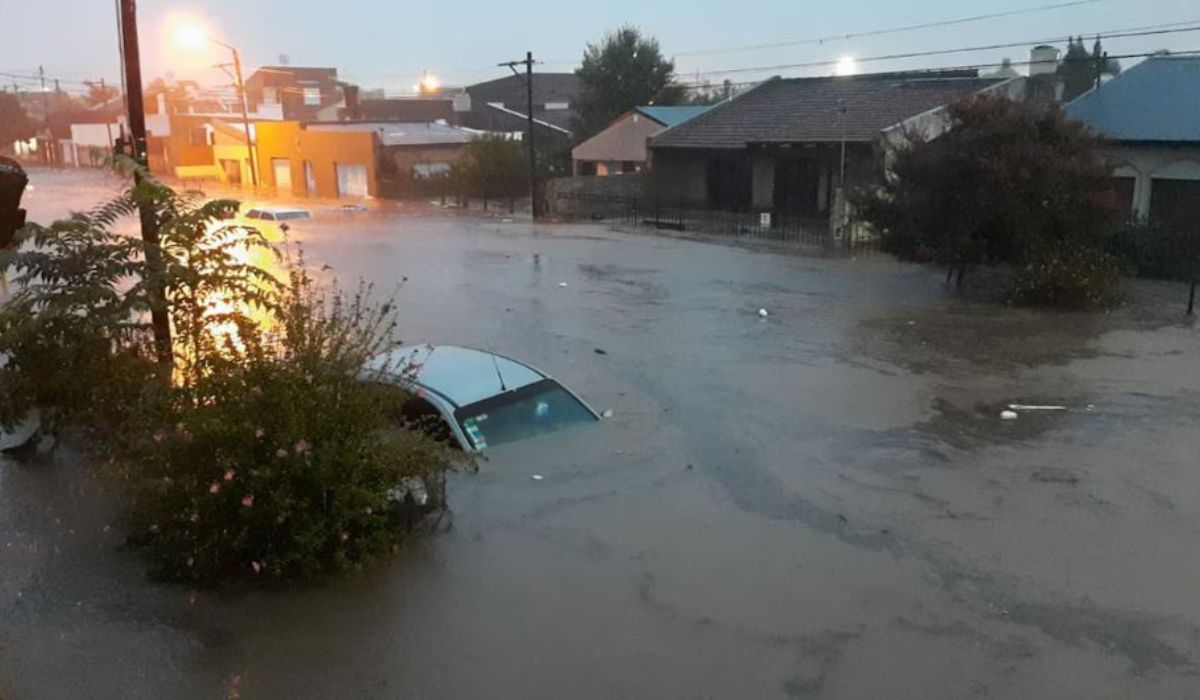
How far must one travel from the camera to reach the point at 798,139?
32.7 meters

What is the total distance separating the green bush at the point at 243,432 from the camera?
7.38 m

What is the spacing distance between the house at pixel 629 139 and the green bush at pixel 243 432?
30995 millimetres

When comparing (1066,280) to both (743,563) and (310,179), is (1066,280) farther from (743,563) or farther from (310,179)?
(310,179)

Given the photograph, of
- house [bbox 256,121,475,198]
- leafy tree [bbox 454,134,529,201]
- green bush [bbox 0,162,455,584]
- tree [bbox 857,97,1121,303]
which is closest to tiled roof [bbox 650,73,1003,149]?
tree [bbox 857,97,1121,303]

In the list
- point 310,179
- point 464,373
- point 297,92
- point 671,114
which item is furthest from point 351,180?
point 464,373

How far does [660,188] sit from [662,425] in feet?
92.5

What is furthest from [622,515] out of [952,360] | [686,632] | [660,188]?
[660,188]

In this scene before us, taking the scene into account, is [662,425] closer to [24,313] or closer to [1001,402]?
[1001,402]

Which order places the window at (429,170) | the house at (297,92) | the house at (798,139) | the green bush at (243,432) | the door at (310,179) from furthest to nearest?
the house at (297,92)
the door at (310,179)
the window at (429,170)
the house at (798,139)
the green bush at (243,432)

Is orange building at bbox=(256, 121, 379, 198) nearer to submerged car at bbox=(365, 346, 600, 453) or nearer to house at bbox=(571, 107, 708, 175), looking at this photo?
house at bbox=(571, 107, 708, 175)

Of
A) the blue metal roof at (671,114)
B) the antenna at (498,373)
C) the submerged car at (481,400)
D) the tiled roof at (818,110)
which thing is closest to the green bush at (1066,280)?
the tiled roof at (818,110)

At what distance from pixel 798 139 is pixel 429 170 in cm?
2452

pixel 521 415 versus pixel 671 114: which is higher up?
pixel 671 114

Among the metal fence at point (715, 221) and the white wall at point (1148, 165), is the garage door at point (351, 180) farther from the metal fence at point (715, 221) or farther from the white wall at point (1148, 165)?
the white wall at point (1148, 165)
